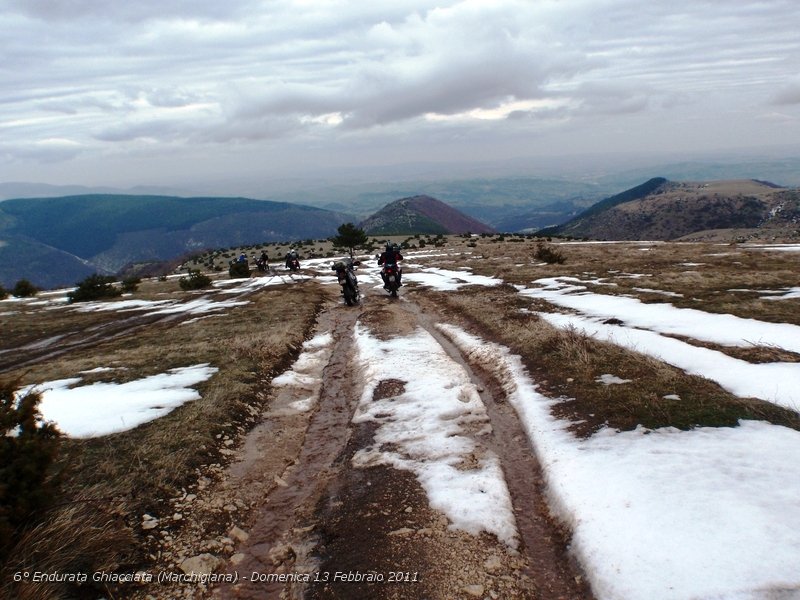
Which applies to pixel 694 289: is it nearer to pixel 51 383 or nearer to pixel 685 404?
pixel 685 404

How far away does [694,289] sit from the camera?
16.3 meters

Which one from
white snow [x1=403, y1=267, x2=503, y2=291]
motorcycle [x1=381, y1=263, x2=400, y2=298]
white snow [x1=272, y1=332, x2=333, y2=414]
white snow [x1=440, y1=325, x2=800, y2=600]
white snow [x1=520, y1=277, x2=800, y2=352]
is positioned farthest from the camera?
white snow [x1=403, y1=267, x2=503, y2=291]

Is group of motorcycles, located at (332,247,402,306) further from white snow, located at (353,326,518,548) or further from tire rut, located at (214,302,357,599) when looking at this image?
tire rut, located at (214,302,357,599)

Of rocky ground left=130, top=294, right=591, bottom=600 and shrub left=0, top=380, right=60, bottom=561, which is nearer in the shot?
shrub left=0, top=380, right=60, bottom=561

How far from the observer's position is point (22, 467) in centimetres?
459

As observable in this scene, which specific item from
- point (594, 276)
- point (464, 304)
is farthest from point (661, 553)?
point (594, 276)

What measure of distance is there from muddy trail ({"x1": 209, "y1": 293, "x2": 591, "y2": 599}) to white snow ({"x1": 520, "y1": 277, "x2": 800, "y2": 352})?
5.63 m

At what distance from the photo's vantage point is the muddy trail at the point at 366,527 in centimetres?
452

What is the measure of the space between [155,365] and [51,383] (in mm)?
2249

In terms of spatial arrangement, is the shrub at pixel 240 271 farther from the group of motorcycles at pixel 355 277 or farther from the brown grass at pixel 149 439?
the brown grass at pixel 149 439

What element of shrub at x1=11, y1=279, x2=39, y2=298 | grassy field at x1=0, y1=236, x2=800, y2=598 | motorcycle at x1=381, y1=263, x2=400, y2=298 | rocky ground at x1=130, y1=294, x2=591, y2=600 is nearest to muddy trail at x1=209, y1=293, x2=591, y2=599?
rocky ground at x1=130, y1=294, x2=591, y2=600

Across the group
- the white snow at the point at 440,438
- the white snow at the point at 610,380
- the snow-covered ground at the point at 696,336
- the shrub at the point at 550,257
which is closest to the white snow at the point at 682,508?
the white snow at the point at 440,438

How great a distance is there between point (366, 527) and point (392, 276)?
17568 mm

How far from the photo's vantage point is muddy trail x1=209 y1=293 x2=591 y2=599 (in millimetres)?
4520
